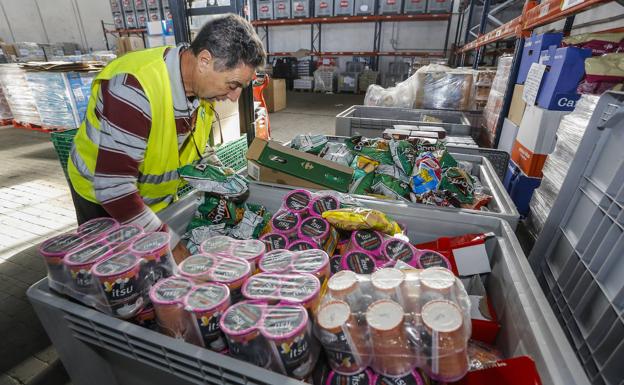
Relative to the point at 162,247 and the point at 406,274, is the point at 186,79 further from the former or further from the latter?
the point at 406,274

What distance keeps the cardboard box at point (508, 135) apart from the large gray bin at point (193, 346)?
2.33 m

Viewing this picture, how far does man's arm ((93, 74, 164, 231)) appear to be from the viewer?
1189 mm

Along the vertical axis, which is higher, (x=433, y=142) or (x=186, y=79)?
(x=186, y=79)

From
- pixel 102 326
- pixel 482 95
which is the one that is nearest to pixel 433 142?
pixel 102 326

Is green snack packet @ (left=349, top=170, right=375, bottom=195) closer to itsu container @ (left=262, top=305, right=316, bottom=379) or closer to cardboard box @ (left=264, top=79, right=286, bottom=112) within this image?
itsu container @ (left=262, top=305, right=316, bottom=379)

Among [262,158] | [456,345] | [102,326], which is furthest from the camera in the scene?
[262,158]

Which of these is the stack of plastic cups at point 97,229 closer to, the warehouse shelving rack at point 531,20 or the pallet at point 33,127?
the warehouse shelving rack at point 531,20

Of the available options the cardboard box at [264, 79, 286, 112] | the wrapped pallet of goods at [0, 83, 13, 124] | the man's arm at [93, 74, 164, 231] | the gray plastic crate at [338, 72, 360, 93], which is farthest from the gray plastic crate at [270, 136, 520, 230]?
the gray plastic crate at [338, 72, 360, 93]

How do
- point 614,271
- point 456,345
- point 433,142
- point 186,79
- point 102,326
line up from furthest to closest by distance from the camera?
point 433,142 < point 186,79 < point 614,271 < point 102,326 < point 456,345

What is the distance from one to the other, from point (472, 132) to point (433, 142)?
263 centimetres

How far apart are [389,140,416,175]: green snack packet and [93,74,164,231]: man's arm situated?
1.35 meters

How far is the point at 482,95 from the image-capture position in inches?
182

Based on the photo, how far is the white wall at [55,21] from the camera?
13.5 meters

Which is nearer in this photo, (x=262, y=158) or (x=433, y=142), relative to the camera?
→ (x=262, y=158)
